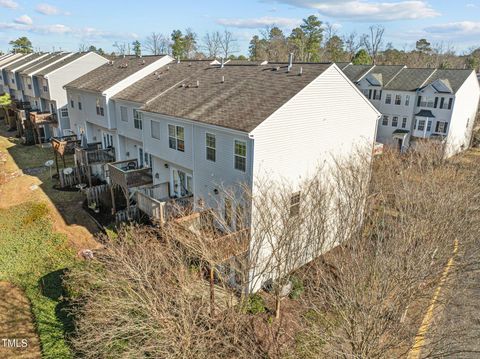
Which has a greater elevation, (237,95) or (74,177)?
(237,95)

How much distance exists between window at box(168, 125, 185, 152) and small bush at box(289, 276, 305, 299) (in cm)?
990

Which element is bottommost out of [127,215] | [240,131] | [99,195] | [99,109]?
[127,215]

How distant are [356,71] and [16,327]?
2063 inches

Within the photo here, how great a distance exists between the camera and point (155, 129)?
21672 millimetres

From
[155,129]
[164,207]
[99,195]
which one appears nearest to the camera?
[164,207]

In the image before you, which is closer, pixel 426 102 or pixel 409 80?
pixel 426 102

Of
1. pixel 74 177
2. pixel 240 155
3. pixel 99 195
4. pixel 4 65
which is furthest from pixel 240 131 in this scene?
pixel 4 65

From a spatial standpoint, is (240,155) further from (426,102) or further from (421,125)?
(426,102)

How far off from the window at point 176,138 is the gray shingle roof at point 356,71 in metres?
38.0

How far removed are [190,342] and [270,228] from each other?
6.25 meters

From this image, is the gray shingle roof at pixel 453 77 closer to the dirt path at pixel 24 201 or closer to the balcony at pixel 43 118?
the dirt path at pixel 24 201

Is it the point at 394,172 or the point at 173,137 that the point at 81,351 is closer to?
the point at 173,137

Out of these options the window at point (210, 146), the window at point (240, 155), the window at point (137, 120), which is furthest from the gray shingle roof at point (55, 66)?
the window at point (240, 155)

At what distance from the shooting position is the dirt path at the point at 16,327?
14195 millimetres
